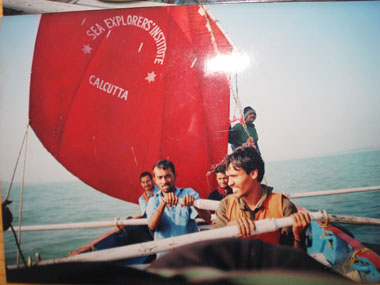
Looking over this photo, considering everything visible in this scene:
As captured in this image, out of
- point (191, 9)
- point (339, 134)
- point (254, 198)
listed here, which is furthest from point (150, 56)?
point (339, 134)

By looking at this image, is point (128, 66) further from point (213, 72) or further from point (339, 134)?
point (339, 134)

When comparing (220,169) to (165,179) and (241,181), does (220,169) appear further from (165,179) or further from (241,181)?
(165,179)

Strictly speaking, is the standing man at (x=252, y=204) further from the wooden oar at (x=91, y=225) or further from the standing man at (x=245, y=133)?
the wooden oar at (x=91, y=225)

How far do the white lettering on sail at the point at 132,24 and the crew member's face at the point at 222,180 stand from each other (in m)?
1.15

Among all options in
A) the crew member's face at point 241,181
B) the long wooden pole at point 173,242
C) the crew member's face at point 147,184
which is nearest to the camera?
the long wooden pole at point 173,242

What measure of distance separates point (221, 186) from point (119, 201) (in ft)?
2.70

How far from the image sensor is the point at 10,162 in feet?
6.70

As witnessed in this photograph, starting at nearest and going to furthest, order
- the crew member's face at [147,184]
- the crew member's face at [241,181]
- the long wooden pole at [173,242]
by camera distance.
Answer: the long wooden pole at [173,242] → the crew member's face at [241,181] → the crew member's face at [147,184]

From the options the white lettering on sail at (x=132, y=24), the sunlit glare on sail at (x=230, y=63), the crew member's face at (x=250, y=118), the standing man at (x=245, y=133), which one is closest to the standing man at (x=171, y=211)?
the standing man at (x=245, y=133)

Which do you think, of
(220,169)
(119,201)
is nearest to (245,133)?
(220,169)

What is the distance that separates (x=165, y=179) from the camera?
6.23 ft

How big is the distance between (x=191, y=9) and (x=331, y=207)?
1960mm

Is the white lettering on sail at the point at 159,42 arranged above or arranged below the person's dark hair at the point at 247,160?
above

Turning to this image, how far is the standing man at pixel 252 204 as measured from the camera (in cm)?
171
